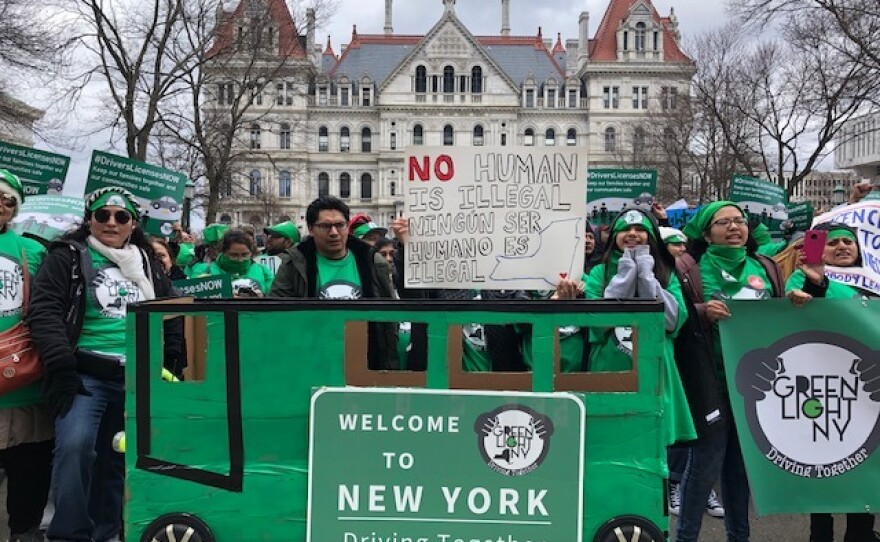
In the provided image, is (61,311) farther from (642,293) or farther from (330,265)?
(642,293)

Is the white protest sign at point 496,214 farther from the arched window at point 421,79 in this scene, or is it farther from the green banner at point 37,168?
the arched window at point 421,79

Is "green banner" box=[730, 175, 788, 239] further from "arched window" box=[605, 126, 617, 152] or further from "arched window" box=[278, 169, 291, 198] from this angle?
"arched window" box=[278, 169, 291, 198]

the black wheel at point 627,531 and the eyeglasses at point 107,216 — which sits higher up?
the eyeglasses at point 107,216

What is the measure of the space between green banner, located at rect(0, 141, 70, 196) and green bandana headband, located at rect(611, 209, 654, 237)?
557 cm

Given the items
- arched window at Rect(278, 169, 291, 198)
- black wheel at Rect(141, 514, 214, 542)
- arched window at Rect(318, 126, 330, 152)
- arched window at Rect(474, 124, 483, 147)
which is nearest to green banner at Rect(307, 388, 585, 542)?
black wheel at Rect(141, 514, 214, 542)

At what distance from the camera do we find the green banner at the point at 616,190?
804 cm

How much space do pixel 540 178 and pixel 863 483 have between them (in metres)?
2.16

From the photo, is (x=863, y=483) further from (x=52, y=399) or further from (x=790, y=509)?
(x=52, y=399)

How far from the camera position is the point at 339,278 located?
3.76 m

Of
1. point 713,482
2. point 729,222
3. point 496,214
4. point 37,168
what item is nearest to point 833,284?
point 729,222

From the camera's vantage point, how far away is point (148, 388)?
273 centimetres

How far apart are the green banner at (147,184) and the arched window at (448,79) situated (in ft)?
216

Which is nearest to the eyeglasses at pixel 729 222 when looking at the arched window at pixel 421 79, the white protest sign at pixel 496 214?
the white protest sign at pixel 496 214

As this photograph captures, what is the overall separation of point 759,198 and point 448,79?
65.0m
